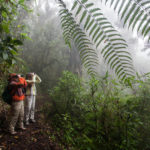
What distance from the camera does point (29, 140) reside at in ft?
8.46

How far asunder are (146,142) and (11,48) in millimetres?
2538

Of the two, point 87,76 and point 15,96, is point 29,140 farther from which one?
point 87,76

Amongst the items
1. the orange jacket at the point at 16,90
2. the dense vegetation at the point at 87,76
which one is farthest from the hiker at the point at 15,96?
the dense vegetation at the point at 87,76

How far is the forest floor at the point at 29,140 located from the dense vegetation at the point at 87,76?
0.33 metres

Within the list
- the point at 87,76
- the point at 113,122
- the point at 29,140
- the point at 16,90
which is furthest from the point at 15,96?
the point at 113,122

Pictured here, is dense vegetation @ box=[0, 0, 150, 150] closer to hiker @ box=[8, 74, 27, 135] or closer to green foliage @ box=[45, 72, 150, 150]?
green foliage @ box=[45, 72, 150, 150]

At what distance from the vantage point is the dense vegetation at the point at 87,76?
1.45 ft

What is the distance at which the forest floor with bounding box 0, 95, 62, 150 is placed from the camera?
228cm

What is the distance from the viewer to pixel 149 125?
212 cm

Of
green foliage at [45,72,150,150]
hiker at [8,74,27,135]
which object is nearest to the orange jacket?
hiker at [8,74,27,135]

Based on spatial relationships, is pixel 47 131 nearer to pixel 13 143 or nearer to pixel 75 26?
pixel 13 143

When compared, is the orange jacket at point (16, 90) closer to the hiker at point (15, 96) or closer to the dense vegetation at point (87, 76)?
the hiker at point (15, 96)

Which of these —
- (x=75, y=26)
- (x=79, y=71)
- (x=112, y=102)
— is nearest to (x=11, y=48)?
(x=75, y=26)

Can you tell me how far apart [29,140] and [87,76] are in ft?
6.60
